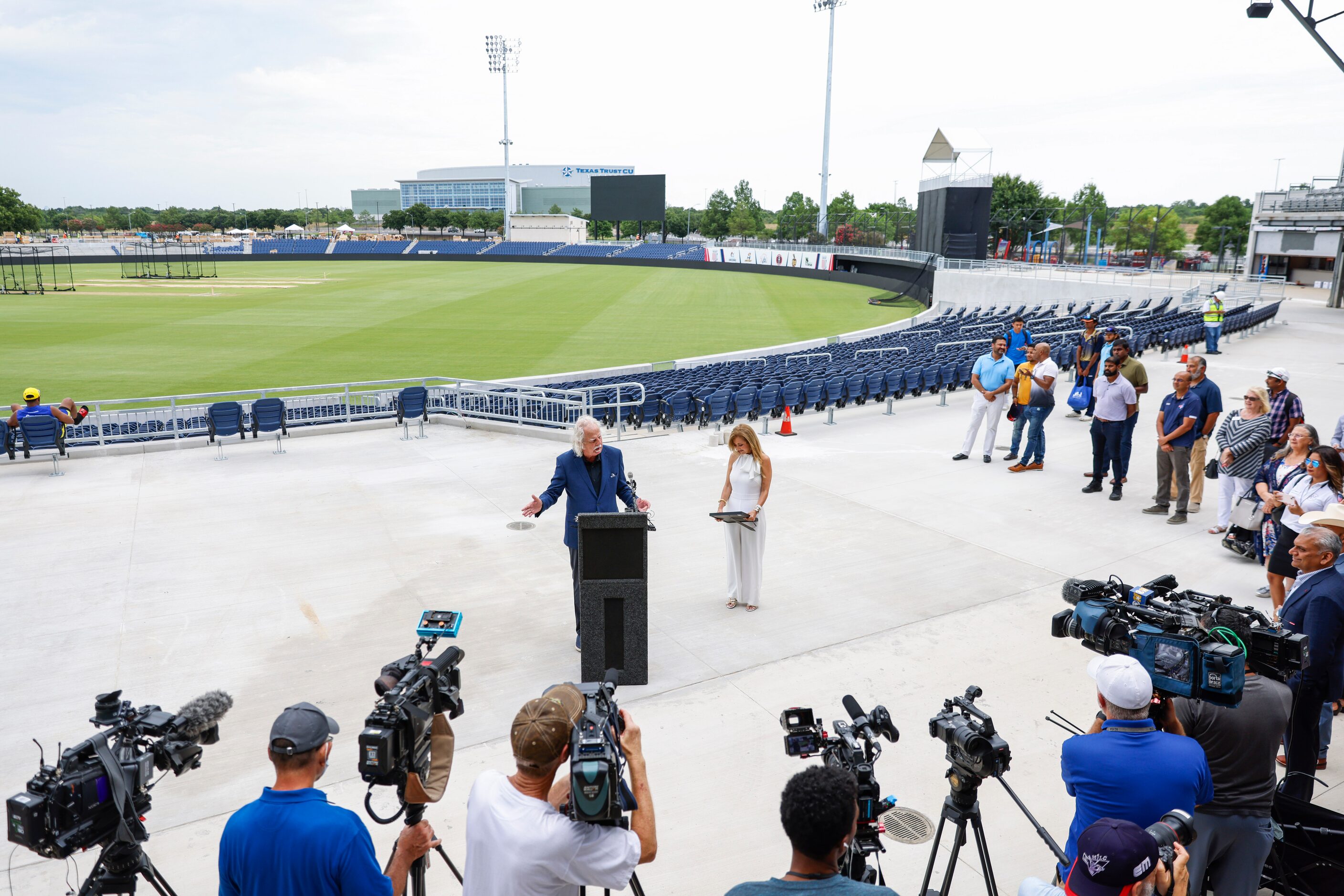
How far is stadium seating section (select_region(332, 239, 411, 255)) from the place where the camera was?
101 m

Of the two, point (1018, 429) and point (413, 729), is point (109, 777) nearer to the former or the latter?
point (413, 729)

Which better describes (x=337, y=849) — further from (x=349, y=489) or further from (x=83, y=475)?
(x=83, y=475)

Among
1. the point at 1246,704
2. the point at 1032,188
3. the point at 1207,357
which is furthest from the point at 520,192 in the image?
the point at 1246,704

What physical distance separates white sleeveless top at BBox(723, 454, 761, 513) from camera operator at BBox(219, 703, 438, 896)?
4.61 meters

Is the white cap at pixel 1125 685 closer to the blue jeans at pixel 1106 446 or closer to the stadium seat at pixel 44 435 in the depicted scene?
the blue jeans at pixel 1106 446

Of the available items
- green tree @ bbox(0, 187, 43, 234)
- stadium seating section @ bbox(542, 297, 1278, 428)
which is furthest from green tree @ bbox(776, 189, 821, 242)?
green tree @ bbox(0, 187, 43, 234)

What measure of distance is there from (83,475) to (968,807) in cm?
1244

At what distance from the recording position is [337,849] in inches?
98.4

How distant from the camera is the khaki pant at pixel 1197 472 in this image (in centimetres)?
962

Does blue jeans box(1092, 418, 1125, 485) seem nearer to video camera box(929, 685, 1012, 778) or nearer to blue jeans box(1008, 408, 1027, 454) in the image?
blue jeans box(1008, 408, 1027, 454)

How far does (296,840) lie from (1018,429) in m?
11.1

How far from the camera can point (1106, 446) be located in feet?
33.3

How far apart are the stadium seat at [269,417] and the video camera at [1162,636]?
39.4 feet

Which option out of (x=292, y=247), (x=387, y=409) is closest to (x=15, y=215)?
(x=292, y=247)
